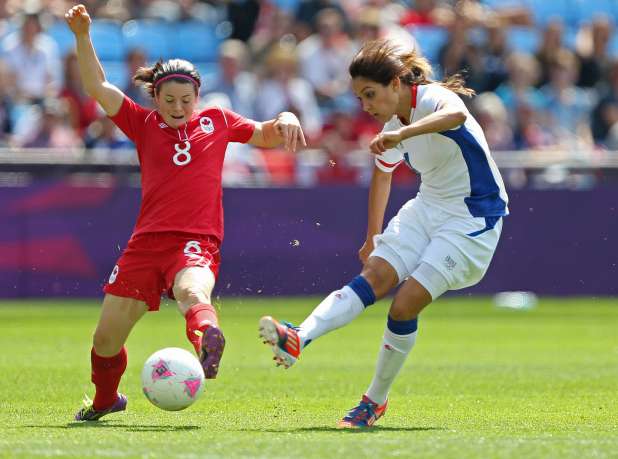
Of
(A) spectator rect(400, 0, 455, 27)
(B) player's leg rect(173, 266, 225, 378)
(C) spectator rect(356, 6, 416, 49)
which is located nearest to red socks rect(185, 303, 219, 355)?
(B) player's leg rect(173, 266, 225, 378)

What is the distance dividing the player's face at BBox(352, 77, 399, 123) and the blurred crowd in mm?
9477

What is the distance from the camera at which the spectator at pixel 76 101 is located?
17.4 metres

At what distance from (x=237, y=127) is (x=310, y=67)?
1120cm

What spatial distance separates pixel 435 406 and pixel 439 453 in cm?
251

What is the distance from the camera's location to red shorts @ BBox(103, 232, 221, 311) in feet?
25.4

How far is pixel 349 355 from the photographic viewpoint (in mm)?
12398

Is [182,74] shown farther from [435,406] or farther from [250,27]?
[250,27]

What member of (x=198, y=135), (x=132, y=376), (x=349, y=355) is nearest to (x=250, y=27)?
(x=349, y=355)

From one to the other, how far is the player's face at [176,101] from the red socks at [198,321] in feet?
4.17

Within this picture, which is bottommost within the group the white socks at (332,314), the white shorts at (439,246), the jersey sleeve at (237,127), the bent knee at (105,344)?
the bent knee at (105,344)

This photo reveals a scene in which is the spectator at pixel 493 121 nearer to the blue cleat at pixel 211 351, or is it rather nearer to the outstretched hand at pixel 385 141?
the outstretched hand at pixel 385 141

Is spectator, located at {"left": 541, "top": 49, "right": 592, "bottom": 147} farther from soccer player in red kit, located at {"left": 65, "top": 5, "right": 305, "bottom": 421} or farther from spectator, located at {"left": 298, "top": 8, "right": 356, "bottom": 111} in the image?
A: soccer player in red kit, located at {"left": 65, "top": 5, "right": 305, "bottom": 421}

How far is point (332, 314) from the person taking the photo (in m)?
7.22

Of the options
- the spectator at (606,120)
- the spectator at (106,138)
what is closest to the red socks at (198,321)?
the spectator at (106,138)
